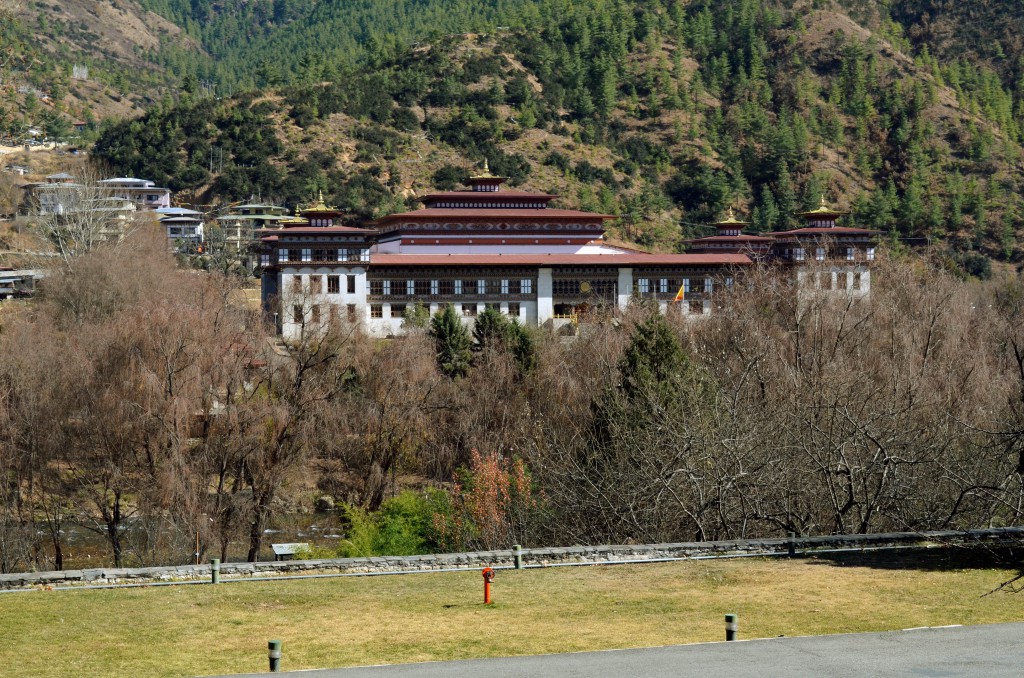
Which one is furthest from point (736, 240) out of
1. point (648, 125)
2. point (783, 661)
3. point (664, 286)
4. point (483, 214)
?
point (783, 661)

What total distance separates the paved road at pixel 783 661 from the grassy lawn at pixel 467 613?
115 centimetres

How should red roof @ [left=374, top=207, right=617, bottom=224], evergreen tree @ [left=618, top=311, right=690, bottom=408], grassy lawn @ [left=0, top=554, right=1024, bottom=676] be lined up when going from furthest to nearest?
red roof @ [left=374, top=207, right=617, bottom=224] → evergreen tree @ [left=618, top=311, right=690, bottom=408] → grassy lawn @ [left=0, top=554, right=1024, bottom=676]

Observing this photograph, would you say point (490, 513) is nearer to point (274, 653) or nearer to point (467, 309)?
point (274, 653)

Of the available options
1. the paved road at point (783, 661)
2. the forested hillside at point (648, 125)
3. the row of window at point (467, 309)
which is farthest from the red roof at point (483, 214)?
the paved road at point (783, 661)

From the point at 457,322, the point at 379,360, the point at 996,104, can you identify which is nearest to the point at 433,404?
the point at 379,360

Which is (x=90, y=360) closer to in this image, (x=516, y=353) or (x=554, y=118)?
(x=516, y=353)

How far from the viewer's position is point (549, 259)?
73.9 meters

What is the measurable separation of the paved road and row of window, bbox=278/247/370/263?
53.9 m

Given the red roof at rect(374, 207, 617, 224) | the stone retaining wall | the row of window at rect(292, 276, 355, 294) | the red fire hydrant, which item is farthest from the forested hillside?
the red fire hydrant

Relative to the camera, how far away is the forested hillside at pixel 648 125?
4670 inches

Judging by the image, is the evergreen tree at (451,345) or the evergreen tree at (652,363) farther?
the evergreen tree at (451,345)

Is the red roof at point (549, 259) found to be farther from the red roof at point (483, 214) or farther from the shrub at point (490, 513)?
the shrub at point (490, 513)

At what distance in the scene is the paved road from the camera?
1722 cm

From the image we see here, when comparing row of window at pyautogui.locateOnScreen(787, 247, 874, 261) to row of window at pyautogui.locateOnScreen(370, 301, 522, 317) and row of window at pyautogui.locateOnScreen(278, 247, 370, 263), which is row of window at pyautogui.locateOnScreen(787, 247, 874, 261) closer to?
row of window at pyautogui.locateOnScreen(370, 301, 522, 317)
